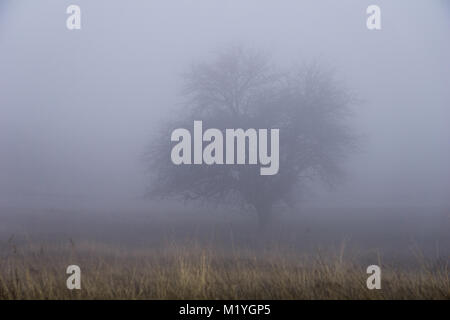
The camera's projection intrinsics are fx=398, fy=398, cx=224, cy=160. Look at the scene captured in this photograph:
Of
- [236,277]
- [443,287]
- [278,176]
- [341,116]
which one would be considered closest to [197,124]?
[278,176]

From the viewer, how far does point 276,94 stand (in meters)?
14.5

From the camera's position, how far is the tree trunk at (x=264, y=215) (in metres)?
15.0

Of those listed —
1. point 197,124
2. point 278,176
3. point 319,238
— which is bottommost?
point 319,238

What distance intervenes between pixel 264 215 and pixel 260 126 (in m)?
3.48

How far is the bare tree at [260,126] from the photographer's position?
14438 mm

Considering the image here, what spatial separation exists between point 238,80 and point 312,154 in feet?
13.1

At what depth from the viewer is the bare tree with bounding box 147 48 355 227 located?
1444 centimetres

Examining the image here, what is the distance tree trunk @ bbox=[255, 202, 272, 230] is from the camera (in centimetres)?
1505

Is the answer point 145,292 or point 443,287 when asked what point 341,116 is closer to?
point 443,287

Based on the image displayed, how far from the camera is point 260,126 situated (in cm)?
1408

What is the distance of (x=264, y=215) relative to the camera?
597 inches
